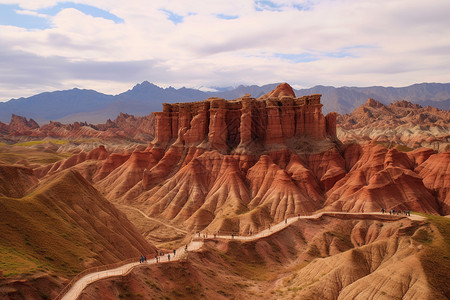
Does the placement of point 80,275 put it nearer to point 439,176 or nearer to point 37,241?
point 37,241

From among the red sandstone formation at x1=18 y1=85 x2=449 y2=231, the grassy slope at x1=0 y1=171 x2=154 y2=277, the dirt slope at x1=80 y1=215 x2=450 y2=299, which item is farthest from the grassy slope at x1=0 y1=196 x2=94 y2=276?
the red sandstone formation at x1=18 y1=85 x2=449 y2=231

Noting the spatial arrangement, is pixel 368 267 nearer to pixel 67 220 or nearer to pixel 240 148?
pixel 67 220

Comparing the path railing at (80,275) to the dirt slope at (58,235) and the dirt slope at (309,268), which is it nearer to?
the dirt slope at (58,235)

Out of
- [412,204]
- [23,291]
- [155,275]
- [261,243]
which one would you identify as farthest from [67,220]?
[412,204]

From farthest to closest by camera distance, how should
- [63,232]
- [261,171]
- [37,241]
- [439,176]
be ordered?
[261,171]
[439,176]
[63,232]
[37,241]

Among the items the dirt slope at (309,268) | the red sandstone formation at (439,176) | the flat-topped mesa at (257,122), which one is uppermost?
the flat-topped mesa at (257,122)

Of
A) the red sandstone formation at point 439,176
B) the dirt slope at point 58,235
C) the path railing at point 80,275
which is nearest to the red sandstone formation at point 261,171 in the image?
the red sandstone formation at point 439,176

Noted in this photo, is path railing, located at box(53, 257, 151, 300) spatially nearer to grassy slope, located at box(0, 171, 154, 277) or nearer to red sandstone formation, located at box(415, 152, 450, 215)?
grassy slope, located at box(0, 171, 154, 277)

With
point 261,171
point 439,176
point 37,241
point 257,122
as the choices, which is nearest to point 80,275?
point 37,241

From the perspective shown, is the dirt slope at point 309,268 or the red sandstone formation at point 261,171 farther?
the red sandstone formation at point 261,171
